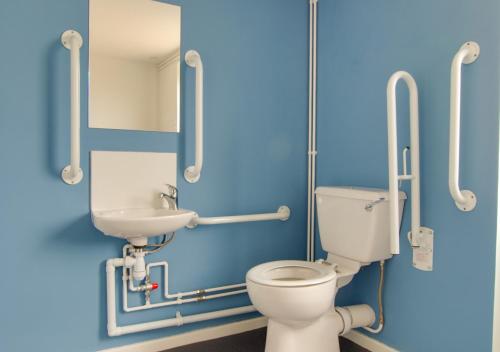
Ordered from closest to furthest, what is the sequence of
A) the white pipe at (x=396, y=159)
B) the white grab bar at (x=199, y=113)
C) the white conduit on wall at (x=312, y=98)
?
1. the white pipe at (x=396, y=159)
2. the white grab bar at (x=199, y=113)
3. the white conduit on wall at (x=312, y=98)

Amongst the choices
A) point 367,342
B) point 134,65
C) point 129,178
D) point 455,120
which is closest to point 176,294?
point 129,178

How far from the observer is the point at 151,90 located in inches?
73.7

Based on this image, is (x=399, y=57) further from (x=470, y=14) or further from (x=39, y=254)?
(x=39, y=254)

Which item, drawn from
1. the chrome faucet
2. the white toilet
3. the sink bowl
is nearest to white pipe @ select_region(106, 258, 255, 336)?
the sink bowl

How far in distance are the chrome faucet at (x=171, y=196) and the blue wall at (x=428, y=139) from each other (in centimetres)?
90

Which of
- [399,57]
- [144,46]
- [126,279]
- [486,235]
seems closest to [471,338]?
[486,235]

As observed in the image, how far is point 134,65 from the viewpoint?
1.84 metres

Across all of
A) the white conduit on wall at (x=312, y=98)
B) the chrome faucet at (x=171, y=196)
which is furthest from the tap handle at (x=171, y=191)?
the white conduit on wall at (x=312, y=98)

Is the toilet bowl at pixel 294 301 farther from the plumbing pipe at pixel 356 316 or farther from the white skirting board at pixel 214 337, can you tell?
the white skirting board at pixel 214 337

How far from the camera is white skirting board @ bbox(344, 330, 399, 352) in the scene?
184 cm

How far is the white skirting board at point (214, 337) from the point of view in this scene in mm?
1835

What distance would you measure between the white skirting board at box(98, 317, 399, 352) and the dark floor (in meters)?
0.03

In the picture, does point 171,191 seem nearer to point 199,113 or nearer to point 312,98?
point 199,113

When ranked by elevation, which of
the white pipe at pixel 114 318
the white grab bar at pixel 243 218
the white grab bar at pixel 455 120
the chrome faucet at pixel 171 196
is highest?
the white grab bar at pixel 455 120
